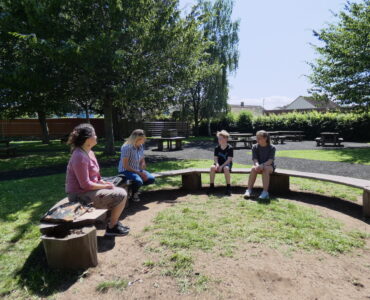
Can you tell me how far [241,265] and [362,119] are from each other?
78.4 feet

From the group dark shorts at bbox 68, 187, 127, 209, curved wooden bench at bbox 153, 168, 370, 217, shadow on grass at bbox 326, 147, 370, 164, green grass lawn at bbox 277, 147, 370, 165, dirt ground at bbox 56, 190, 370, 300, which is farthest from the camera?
green grass lawn at bbox 277, 147, 370, 165

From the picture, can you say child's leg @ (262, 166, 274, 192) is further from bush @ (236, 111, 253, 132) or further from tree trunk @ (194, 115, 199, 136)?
tree trunk @ (194, 115, 199, 136)

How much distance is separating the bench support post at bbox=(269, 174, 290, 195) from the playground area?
0.76 feet

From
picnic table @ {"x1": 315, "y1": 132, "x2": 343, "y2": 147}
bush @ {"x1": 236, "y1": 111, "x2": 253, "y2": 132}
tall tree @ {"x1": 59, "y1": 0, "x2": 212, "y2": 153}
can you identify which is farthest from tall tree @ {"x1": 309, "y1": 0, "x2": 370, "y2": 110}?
bush @ {"x1": 236, "y1": 111, "x2": 253, "y2": 132}

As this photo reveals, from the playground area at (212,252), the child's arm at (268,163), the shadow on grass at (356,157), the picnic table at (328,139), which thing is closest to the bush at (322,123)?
the picnic table at (328,139)

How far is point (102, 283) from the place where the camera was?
8.69 feet

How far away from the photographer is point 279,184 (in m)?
5.93

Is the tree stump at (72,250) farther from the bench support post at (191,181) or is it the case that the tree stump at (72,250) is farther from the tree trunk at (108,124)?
the tree trunk at (108,124)

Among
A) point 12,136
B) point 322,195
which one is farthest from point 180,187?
point 12,136

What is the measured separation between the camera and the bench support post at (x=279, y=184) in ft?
19.3

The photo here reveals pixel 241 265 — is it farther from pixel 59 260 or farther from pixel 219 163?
pixel 219 163

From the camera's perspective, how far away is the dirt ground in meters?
2.47

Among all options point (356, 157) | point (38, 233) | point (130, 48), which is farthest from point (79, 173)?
point (356, 157)

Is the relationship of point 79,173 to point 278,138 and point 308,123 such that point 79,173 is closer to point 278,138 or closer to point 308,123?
point 278,138
